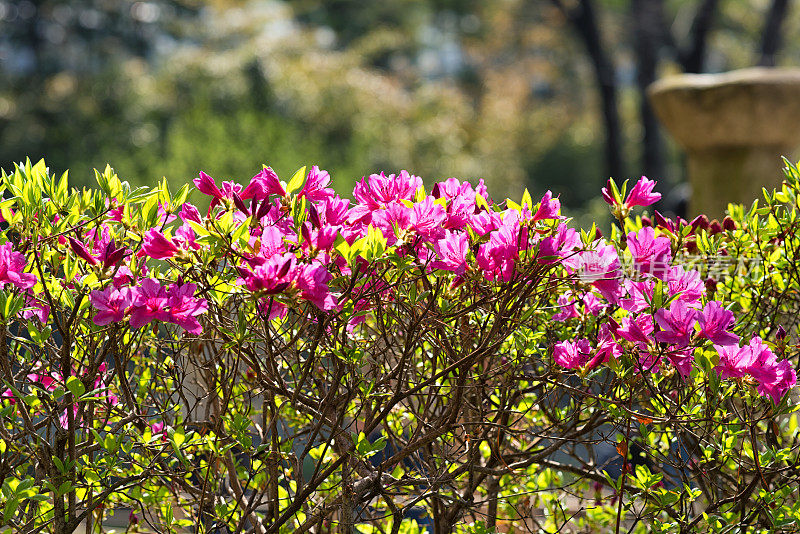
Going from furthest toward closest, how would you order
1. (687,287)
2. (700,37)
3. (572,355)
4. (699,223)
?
1. (700,37)
2. (699,223)
3. (572,355)
4. (687,287)

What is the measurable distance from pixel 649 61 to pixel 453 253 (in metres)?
11.9

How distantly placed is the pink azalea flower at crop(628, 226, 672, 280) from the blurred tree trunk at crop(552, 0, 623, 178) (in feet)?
38.4

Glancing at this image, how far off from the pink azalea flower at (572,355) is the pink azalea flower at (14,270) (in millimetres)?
884

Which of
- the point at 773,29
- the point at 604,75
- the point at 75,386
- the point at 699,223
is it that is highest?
the point at 604,75

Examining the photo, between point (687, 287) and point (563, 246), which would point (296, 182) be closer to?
point (563, 246)

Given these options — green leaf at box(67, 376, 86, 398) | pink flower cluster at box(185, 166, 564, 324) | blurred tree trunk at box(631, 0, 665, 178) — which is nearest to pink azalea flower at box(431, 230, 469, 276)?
pink flower cluster at box(185, 166, 564, 324)

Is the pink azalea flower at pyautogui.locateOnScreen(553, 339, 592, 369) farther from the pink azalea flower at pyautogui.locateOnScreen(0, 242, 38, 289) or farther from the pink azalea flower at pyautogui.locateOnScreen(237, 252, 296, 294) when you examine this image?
the pink azalea flower at pyautogui.locateOnScreen(0, 242, 38, 289)

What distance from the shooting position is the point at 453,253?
4.57ft

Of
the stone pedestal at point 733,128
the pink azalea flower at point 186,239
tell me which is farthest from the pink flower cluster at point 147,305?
the stone pedestal at point 733,128

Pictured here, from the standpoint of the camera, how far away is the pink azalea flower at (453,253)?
139 centimetres

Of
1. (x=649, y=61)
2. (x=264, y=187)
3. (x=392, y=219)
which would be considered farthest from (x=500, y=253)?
(x=649, y=61)

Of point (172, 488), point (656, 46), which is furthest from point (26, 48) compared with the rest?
point (172, 488)

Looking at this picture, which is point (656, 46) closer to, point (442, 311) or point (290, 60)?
point (290, 60)

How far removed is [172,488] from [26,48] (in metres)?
19.9
